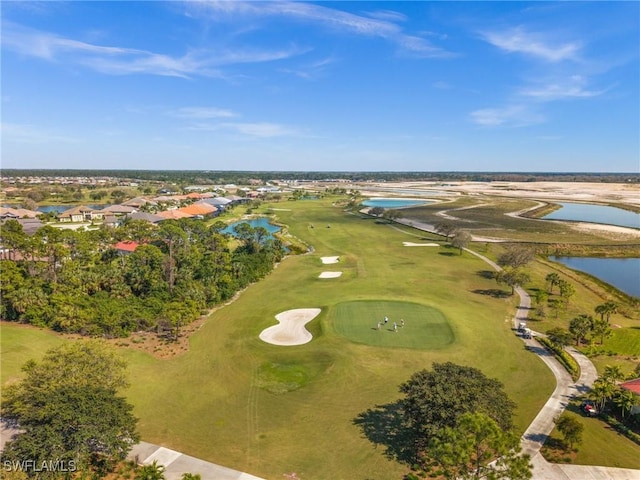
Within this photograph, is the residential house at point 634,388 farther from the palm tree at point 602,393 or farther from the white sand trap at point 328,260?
the white sand trap at point 328,260

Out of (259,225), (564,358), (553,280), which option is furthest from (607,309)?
(259,225)

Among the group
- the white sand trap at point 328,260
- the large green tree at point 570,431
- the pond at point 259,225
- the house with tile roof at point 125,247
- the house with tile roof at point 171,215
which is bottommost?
the white sand trap at point 328,260

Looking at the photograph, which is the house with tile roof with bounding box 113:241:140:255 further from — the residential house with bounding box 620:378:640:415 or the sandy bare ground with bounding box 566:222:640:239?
the sandy bare ground with bounding box 566:222:640:239

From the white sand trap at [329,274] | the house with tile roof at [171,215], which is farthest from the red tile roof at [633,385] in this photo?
the house with tile roof at [171,215]

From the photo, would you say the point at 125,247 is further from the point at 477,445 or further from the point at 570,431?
the point at 570,431

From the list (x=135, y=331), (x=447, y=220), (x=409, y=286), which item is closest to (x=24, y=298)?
(x=135, y=331)
